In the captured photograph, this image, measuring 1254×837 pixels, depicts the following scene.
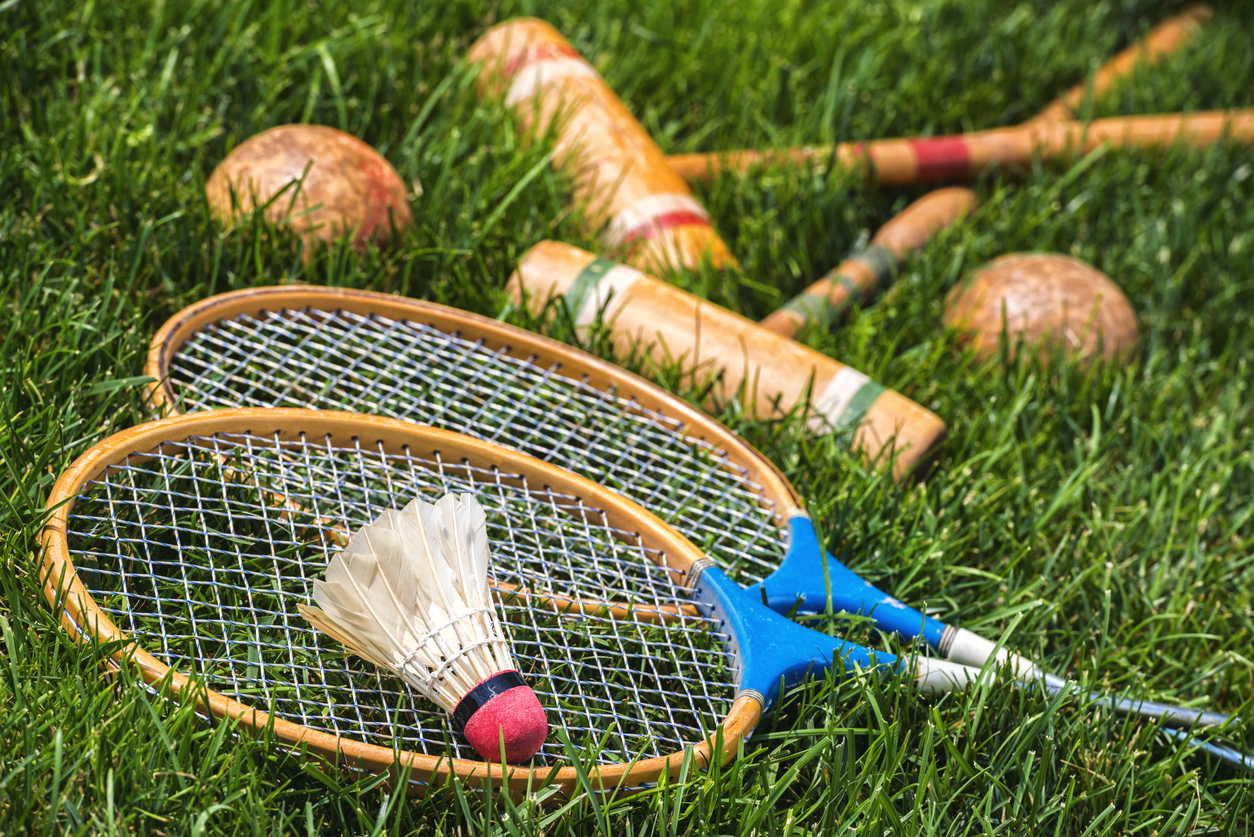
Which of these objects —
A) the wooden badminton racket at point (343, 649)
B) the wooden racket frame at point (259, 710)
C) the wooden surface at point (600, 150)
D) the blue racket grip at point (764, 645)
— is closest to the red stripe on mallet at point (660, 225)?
the wooden surface at point (600, 150)

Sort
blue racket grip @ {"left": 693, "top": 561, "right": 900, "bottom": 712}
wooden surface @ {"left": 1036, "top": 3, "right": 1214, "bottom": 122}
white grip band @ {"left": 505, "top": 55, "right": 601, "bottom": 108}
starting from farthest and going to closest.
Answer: wooden surface @ {"left": 1036, "top": 3, "right": 1214, "bottom": 122} → white grip band @ {"left": 505, "top": 55, "right": 601, "bottom": 108} → blue racket grip @ {"left": 693, "top": 561, "right": 900, "bottom": 712}

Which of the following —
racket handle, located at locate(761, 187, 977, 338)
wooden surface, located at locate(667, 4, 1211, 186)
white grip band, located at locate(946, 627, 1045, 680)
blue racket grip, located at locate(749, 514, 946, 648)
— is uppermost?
wooden surface, located at locate(667, 4, 1211, 186)

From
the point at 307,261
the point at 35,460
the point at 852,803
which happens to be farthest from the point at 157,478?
the point at 852,803

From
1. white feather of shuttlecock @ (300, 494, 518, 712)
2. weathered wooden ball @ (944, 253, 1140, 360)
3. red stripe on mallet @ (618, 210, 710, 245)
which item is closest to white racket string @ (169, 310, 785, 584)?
white feather of shuttlecock @ (300, 494, 518, 712)

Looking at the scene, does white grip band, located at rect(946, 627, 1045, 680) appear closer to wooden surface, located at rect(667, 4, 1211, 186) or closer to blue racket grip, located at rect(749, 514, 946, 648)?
blue racket grip, located at rect(749, 514, 946, 648)

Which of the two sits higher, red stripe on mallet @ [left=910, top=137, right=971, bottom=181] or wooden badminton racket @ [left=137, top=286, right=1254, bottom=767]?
red stripe on mallet @ [left=910, top=137, right=971, bottom=181]

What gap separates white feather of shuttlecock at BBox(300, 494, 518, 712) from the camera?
1683mm

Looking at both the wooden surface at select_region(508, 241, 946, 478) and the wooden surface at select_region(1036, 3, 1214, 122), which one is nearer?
the wooden surface at select_region(508, 241, 946, 478)

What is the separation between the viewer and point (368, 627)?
1.68m

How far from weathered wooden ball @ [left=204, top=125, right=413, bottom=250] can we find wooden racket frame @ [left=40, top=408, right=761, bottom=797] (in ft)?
2.99

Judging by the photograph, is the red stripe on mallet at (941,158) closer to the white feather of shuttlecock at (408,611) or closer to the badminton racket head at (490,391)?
the badminton racket head at (490,391)

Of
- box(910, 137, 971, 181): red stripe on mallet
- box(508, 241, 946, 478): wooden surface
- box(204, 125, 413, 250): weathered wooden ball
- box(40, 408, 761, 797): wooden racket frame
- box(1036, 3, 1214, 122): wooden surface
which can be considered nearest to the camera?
box(40, 408, 761, 797): wooden racket frame

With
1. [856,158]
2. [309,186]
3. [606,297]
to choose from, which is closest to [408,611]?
[606,297]

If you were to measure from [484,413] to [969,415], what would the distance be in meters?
1.43
